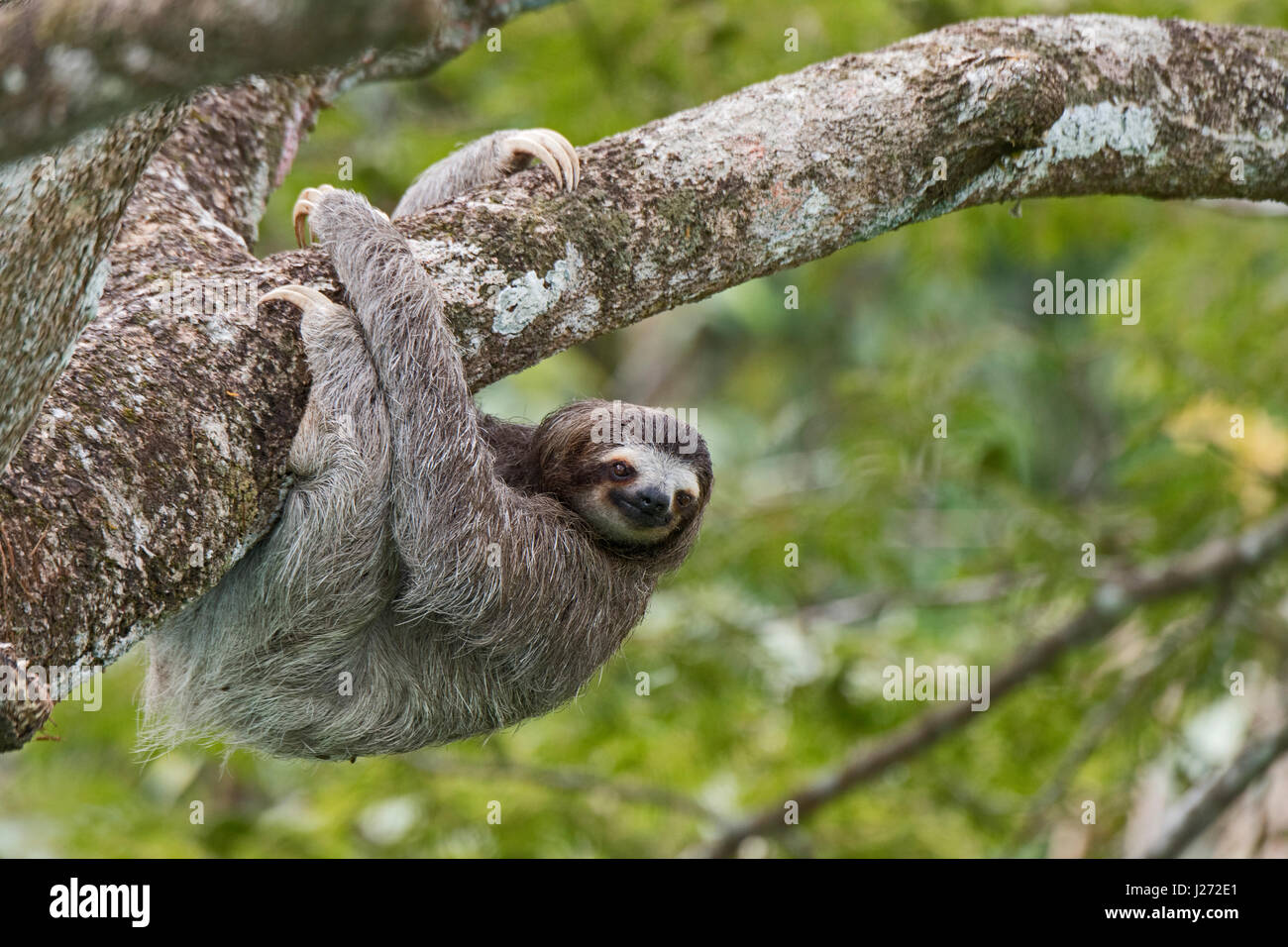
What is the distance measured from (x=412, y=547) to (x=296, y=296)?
1026 millimetres

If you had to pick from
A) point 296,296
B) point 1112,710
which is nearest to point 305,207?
point 296,296

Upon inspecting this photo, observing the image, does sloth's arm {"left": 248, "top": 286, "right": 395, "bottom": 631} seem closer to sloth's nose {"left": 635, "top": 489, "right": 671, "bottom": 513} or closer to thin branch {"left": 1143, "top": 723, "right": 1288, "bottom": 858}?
sloth's nose {"left": 635, "top": 489, "right": 671, "bottom": 513}

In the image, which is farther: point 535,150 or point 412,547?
point 535,150

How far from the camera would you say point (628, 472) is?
543 centimetres

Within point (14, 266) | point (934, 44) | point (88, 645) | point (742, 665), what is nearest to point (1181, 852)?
point (742, 665)

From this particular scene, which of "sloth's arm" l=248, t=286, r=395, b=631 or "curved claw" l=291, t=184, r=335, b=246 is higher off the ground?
"curved claw" l=291, t=184, r=335, b=246

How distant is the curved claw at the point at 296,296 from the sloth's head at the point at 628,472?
1.75m

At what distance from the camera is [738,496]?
9430mm

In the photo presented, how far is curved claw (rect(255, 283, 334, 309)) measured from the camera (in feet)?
12.7

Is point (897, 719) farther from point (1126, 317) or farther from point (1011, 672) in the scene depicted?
point (1126, 317)

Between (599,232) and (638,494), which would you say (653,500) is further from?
(599,232)

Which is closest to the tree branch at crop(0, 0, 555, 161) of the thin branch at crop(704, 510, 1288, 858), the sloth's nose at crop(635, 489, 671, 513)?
the sloth's nose at crop(635, 489, 671, 513)

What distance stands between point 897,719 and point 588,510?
4.49 metres

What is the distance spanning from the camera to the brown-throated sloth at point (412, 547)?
4086 mm
